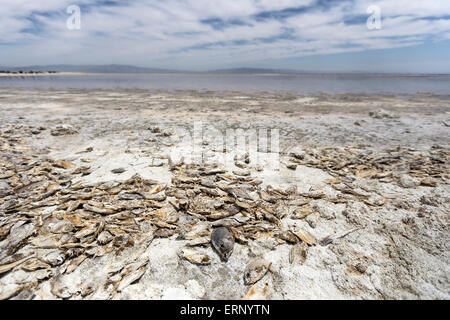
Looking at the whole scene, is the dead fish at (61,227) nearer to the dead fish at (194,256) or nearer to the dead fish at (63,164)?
the dead fish at (194,256)

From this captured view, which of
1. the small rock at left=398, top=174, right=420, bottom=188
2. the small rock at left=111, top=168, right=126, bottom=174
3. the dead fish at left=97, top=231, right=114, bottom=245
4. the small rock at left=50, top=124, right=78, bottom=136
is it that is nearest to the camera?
the dead fish at left=97, top=231, right=114, bottom=245

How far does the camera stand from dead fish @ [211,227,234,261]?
259cm

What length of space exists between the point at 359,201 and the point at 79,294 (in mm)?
4001

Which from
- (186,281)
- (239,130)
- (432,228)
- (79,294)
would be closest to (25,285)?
(79,294)

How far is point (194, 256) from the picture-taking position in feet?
8.47

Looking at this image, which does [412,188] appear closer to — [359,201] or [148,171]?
[359,201]

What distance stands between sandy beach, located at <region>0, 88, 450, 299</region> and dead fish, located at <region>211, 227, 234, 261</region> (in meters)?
0.07

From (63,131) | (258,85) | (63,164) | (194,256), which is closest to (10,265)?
(194,256)

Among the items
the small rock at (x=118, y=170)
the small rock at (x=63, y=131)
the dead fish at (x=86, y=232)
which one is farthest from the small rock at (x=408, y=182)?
the small rock at (x=63, y=131)

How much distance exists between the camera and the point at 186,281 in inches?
90.0

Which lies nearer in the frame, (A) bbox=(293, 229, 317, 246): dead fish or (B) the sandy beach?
(B) the sandy beach

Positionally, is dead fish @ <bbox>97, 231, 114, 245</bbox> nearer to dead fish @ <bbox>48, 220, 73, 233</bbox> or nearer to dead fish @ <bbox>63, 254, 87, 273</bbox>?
dead fish @ <bbox>63, 254, 87, 273</bbox>

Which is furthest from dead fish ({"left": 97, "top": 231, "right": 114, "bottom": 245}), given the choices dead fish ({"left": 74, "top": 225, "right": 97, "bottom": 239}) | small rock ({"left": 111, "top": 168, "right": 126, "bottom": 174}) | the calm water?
the calm water
